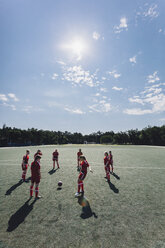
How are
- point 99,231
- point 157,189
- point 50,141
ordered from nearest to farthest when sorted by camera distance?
point 99,231
point 157,189
point 50,141

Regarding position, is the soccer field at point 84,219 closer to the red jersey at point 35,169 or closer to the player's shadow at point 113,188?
the player's shadow at point 113,188

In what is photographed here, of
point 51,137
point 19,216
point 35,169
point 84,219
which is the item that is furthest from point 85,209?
point 51,137

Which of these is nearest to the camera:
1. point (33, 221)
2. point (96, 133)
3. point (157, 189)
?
point (33, 221)

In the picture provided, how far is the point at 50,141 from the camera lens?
415ft

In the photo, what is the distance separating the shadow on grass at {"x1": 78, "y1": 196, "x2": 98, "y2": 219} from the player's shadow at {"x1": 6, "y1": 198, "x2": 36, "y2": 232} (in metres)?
2.51

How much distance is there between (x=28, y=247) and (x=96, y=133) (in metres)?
177

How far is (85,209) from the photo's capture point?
6090mm

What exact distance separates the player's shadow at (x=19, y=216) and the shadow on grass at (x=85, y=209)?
8.22 feet

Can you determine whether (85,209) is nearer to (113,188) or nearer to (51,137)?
(113,188)

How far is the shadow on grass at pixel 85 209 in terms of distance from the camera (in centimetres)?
558

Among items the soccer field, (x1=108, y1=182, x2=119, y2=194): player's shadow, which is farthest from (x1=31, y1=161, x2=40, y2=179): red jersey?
(x1=108, y1=182, x2=119, y2=194): player's shadow

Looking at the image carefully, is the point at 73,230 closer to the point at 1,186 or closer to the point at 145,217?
the point at 145,217

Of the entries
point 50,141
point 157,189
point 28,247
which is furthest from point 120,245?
point 50,141

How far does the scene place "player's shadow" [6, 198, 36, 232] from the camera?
481 cm
